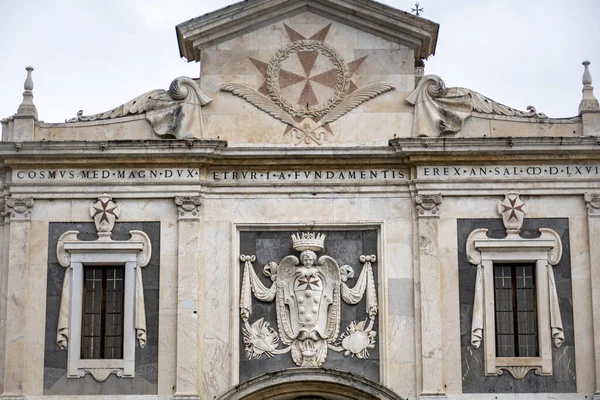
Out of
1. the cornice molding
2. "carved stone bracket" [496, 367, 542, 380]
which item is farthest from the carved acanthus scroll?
"carved stone bracket" [496, 367, 542, 380]

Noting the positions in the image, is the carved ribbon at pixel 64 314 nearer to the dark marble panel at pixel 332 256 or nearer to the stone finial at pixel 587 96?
the dark marble panel at pixel 332 256

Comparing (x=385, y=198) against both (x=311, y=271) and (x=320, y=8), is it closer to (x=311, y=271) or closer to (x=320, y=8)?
(x=311, y=271)

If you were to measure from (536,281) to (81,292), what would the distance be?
8.60 metres

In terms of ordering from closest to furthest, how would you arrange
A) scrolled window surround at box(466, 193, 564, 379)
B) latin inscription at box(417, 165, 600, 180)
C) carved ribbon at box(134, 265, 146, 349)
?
scrolled window surround at box(466, 193, 564, 379)
carved ribbon at box(134, 265, 146, 349)
latin inscription at box(417, 165, 600, 180)

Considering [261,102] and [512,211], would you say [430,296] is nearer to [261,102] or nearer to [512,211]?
[512,211]

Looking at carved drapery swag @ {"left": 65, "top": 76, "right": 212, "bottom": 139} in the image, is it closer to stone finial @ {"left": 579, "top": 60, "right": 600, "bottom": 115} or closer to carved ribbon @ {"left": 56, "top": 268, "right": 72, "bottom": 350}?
carved ribbon @ {"left": 56, "top": 268, "right": 72, "bottom": 350}

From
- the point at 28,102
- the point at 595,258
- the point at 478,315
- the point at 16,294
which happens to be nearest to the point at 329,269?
the point at 478,315

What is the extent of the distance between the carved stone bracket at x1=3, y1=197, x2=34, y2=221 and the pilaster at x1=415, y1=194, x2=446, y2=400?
7390 millimetres

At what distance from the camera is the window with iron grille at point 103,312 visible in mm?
29891

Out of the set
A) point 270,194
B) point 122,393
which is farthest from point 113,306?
point 270,194

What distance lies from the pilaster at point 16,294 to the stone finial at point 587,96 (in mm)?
10769

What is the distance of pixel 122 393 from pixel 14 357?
2.13 meters

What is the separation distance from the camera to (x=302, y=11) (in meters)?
31.4

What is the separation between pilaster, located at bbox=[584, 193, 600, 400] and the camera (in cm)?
2947
